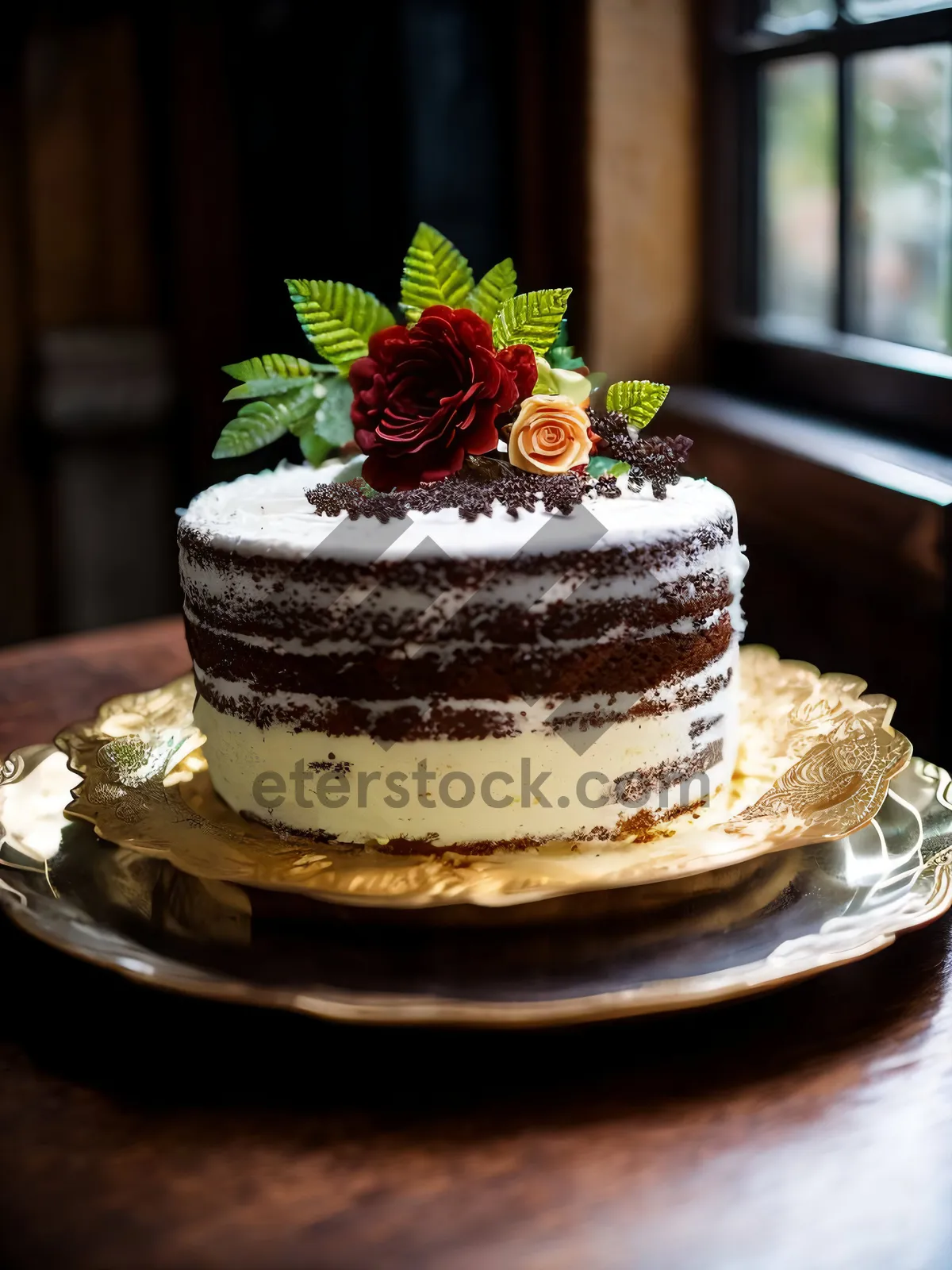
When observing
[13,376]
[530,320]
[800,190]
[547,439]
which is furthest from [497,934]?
[13,376]

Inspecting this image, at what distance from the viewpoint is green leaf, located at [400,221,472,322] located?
1.09 metres

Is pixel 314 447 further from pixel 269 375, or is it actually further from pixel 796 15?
pixel 796 15

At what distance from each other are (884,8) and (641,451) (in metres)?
0.90

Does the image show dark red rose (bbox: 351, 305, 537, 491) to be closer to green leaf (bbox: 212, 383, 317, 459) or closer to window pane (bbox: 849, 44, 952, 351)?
green leaf (bbox: 212, 383, 317, 459)

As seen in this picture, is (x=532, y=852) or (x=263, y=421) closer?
(x=532, y=852)

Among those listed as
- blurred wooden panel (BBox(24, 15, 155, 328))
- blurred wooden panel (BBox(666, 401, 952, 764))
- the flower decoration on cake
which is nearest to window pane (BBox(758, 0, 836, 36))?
blurred wooden panel (BBox(666, 401, 952, 764))

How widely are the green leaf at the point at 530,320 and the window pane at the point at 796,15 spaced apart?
0.94 meters

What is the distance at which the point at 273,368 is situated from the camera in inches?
45.1

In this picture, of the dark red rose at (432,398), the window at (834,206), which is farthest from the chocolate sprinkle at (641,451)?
the window at (834,206)

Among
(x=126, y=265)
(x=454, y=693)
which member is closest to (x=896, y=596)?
(x=454, y=693)

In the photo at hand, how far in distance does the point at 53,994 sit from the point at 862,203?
4.70 feet

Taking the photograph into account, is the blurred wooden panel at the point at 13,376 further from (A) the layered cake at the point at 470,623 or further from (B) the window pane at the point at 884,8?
(A) the layered cake at the point at 470,623

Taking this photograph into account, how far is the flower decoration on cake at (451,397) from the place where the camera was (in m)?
0.97

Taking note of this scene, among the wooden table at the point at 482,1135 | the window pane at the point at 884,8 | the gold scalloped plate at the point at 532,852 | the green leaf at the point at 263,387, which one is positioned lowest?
the wooden table at the point at 482,1135
